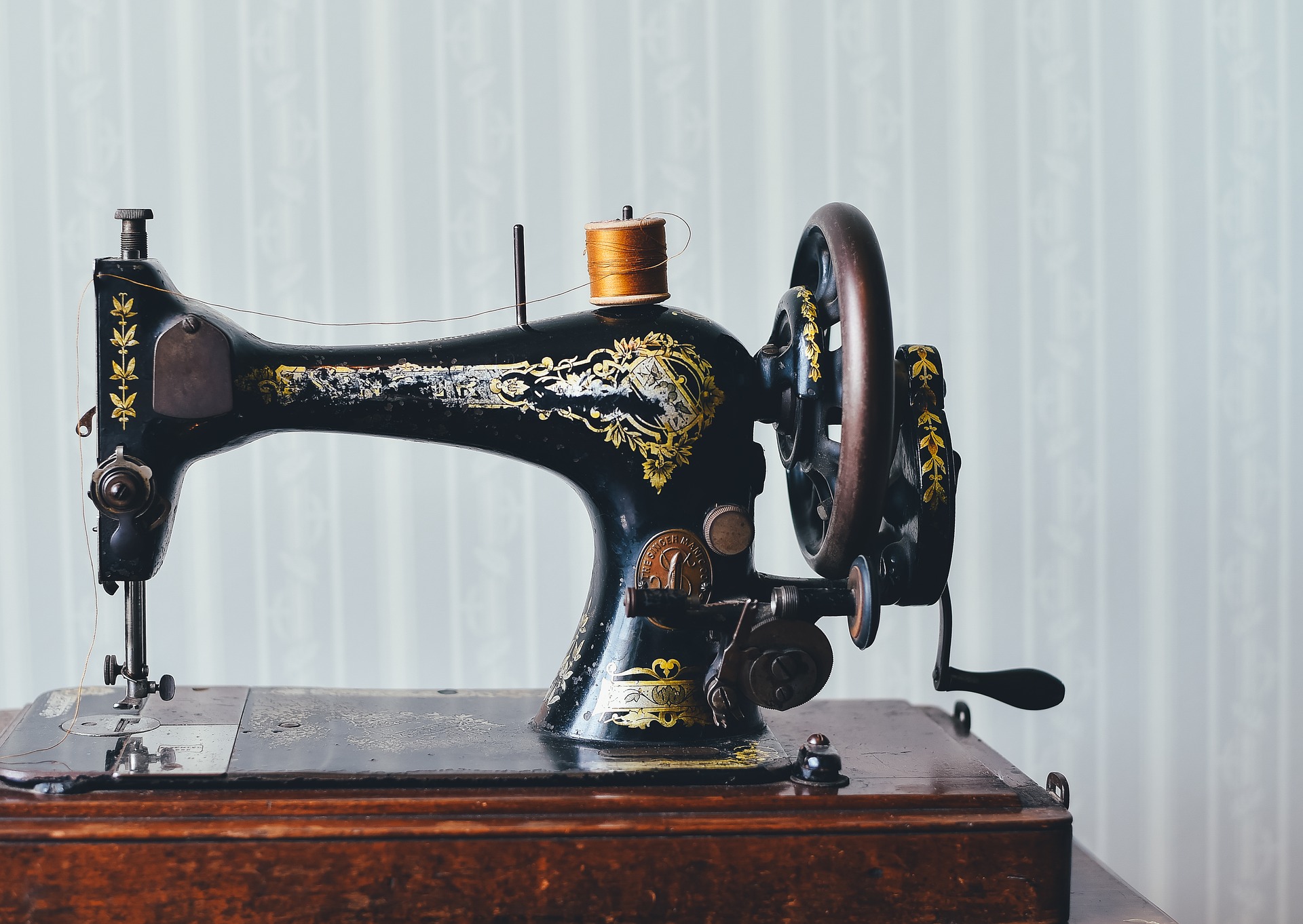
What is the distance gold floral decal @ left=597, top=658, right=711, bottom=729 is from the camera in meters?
1.62

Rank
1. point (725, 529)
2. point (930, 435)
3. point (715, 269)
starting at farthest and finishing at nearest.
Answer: point (715, 269)
point (725, 529)
point (930, 435)

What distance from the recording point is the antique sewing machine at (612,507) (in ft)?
4.93

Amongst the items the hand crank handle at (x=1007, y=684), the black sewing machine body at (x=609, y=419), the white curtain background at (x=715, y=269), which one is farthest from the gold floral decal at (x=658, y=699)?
the white curtain background at (x=715, y=269)

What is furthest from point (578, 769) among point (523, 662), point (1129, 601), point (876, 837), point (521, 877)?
point (1129, 601)

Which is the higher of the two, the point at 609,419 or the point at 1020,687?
the point at 609,419

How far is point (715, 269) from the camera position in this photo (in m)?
2.51

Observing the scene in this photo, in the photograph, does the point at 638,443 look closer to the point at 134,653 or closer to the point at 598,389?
the point at 598,389

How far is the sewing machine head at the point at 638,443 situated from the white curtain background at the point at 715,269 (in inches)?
33.1

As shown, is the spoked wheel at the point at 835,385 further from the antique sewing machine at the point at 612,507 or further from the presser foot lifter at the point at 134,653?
the presser foot lifter at the point at 134,653

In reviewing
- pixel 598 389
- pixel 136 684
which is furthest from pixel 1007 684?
pixel 136 684

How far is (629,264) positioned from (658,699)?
49 cm

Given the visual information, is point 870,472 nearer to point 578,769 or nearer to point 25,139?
point 578,769

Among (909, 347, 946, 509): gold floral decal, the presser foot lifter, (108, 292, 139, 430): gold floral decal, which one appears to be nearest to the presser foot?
the presser foot lifter

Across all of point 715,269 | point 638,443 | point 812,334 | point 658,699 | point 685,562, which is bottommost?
point 658,699
